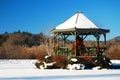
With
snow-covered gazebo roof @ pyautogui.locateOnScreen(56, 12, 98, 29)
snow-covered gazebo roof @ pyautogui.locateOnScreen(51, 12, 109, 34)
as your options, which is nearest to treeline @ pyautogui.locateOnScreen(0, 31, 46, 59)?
snow-covered gazebo roof @ pyautogui.locateOnScreen(56, 12, 98, 29)

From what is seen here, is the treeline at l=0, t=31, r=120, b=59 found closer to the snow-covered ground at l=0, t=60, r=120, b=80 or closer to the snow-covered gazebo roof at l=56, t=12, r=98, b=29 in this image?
the snow-covered gazebo roof at l=56, t=12, r=98, b=29

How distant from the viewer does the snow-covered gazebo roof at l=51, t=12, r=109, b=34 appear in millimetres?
30516

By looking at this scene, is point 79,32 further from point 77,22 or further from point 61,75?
point 61,75

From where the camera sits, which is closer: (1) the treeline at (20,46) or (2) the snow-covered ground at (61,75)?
(2) the snow-covered ground at (61,75)

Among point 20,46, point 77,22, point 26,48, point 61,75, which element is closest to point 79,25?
point 77,22

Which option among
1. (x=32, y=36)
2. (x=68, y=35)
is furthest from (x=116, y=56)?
(x=32, y=36)

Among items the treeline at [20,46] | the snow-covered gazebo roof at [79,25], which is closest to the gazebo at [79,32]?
the snow-covered gazebo roof at [79,25]

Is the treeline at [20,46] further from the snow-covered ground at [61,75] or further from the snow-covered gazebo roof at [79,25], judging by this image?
the snow-covered ground at [61,75]

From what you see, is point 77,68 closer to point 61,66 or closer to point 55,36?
point 61,66

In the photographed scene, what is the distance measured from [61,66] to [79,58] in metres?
2.13

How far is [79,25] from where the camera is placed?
31109 millimetres

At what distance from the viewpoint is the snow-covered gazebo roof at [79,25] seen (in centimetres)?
3052

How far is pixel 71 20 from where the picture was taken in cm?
3278

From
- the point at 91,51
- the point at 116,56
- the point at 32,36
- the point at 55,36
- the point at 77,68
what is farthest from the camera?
the point at 32,36
